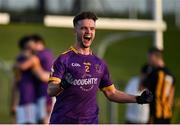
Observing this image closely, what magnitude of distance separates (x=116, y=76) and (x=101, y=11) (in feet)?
6.19

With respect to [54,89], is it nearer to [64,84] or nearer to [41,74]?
[64,84]

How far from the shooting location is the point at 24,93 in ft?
42.4

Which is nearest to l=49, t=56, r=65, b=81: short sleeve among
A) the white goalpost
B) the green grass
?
the white goalpost

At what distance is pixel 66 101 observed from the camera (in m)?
7.55

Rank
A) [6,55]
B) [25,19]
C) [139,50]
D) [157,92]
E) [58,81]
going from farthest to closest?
1. [139,50]
2. [6,55]
3. [25,19]
4. [157,92]
5. [58,81]

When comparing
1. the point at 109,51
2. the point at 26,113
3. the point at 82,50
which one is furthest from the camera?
the point at 109,51

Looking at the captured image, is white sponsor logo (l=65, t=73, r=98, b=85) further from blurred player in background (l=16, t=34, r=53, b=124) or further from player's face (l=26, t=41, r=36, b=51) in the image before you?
player's face (l=26, t=41, r=36, b=51)

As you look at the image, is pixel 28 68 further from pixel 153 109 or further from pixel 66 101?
pixel 66 101

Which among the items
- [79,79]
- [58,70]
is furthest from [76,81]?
[58,70]

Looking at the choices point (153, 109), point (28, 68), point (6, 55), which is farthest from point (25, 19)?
point (153, 109)

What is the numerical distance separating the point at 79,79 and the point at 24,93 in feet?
18.0

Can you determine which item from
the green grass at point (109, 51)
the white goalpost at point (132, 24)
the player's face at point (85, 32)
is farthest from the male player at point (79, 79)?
the green grass at point (109, 51)

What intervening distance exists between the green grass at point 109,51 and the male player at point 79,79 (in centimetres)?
907

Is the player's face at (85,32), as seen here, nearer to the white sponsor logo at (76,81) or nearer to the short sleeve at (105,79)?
the white sponsor logo at (76,81)
